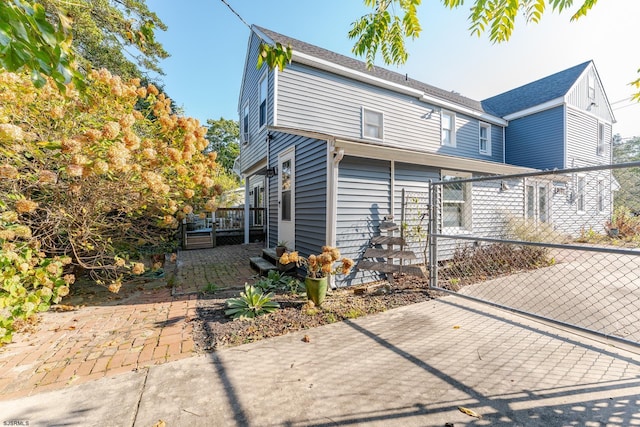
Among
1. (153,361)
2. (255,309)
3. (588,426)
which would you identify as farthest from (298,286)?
(588,426)

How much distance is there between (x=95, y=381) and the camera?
2273 mm

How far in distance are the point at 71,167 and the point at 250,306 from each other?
252cm

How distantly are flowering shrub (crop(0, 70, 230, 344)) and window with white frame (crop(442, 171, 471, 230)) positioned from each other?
5864mm

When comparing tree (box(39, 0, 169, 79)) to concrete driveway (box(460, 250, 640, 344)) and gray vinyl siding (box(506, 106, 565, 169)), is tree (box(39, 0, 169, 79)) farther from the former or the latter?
gray vinyl siding (box(506, 106, 565, 169))

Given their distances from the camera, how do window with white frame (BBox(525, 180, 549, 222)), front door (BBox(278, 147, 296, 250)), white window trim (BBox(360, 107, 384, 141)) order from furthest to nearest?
1. white window trim (BBox(360, 107, 384, 141))
2. window with white frame (BBox(525, 180, 549, 222))
3. front door (BBox(278, 147, 296, 250))

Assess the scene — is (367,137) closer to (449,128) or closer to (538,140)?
(449,128)

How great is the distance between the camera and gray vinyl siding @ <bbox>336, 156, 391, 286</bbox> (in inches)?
196

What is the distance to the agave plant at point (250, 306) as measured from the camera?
11.7 feet

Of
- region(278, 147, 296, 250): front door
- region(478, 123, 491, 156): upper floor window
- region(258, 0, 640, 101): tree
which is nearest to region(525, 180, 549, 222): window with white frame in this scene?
region(478, 123, 491, 156): upper floor window

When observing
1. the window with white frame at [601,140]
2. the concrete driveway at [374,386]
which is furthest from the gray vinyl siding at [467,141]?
the concrete driveway at [374,386]

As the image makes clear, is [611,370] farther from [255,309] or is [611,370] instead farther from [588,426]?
[255,309]

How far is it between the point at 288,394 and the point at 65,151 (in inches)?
119

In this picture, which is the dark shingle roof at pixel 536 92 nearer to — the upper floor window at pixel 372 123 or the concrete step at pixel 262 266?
the upper floor window at pixel 372 123

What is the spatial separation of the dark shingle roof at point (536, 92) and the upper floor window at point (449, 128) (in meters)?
4.03
